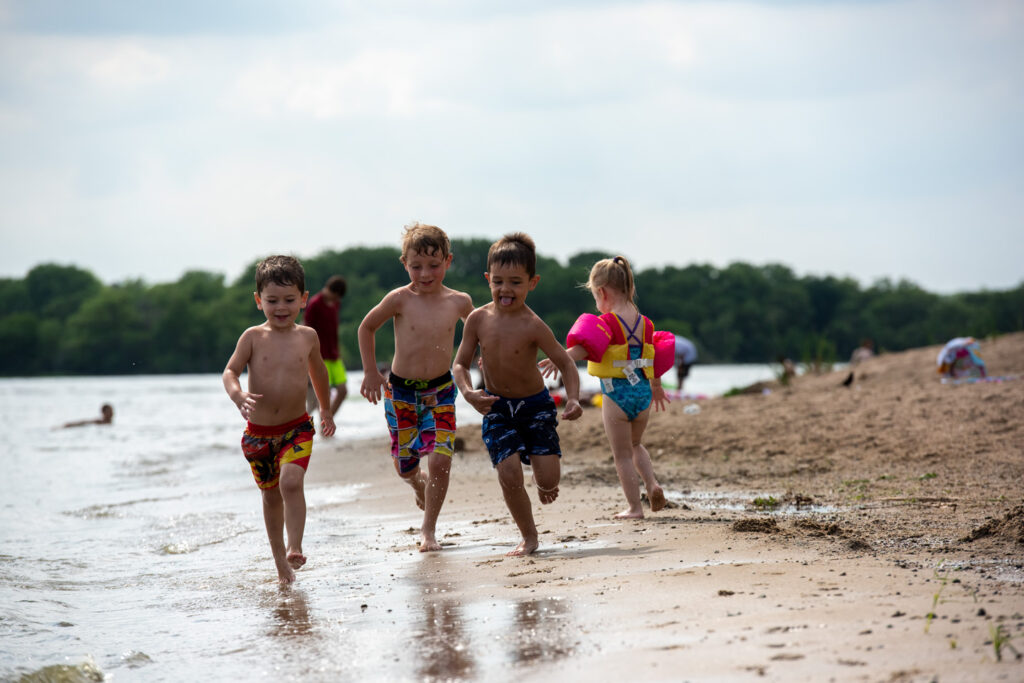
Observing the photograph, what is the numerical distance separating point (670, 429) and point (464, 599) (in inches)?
282

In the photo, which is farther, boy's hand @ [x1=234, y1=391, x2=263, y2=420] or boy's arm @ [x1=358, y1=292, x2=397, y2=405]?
boy's arm @ [x1=358, y1=292, x2=397, y2=405]

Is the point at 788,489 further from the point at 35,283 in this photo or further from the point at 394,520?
the point at 35,283

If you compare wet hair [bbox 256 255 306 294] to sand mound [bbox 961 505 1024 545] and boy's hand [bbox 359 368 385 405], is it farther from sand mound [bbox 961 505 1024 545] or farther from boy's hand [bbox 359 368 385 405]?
sand mound [bbox 961 505 1024 545]

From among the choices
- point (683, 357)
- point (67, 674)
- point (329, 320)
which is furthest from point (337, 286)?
point (683, 357)

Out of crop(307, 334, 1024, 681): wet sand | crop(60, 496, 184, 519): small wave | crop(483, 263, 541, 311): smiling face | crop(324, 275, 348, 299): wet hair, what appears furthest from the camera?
crop(324, 275, 348, 299): wet hair

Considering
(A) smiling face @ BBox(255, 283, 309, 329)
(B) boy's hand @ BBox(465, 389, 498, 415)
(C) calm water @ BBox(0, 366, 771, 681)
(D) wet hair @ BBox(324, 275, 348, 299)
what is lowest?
(C) calm water @ BBox(0, 366, 771, 681)

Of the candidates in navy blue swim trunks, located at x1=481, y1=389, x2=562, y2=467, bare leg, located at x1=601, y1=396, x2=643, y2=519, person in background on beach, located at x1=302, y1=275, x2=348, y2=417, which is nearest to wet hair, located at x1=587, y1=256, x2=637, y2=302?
bare leg, located at x1=601, y1=396, x2=643, y2=519

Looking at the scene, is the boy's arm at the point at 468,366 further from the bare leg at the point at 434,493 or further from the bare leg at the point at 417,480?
the bare leg at the point at 417,480

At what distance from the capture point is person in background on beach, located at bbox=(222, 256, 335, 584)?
5105 millimetres

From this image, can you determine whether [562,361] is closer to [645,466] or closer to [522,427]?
[522,427]

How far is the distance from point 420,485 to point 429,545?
830 millimetres

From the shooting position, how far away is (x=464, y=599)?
13.7 feet

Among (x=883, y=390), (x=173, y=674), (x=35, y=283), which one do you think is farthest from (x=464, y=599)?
(x=35, y=283)

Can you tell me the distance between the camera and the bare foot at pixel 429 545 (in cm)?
538
